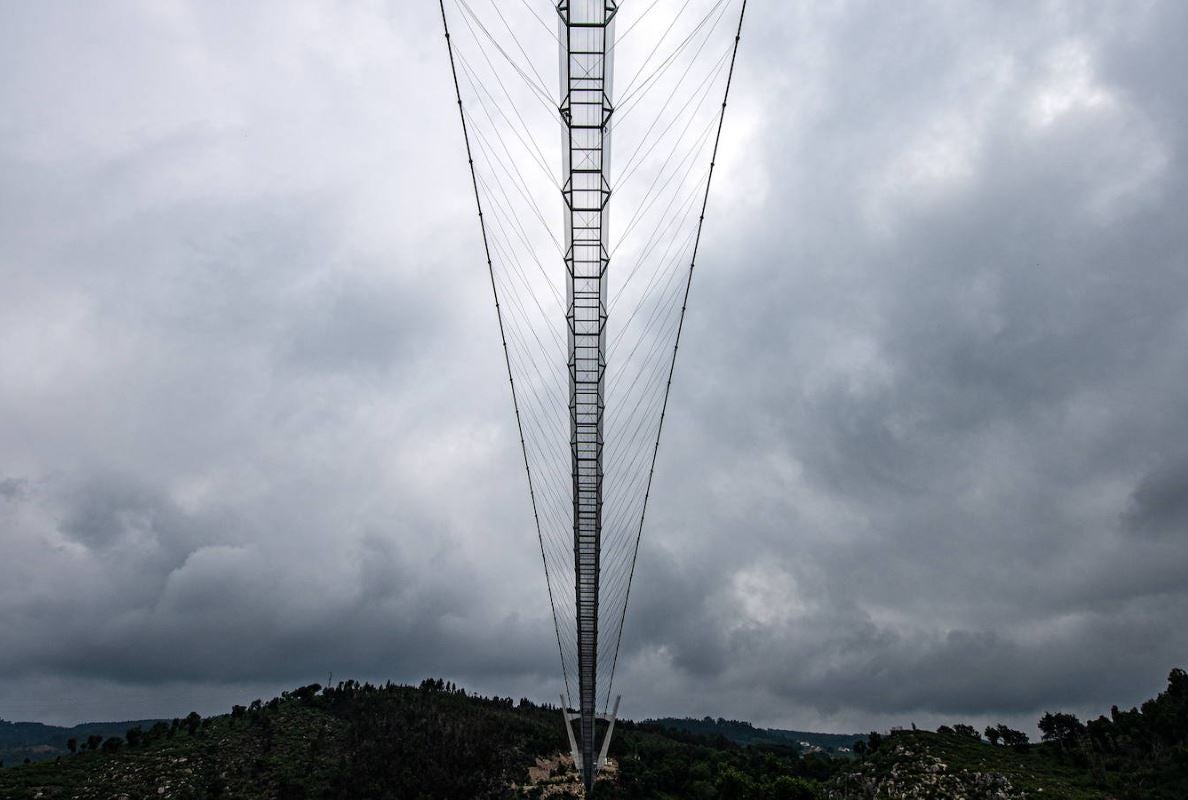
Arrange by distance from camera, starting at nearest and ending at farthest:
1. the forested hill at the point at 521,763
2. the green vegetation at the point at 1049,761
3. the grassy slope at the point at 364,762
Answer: the green vegetation at the point at 1049,761, the forested hill at the point at 521,763, the grassy slope at the point at 364,762

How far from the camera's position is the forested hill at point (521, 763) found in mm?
73250

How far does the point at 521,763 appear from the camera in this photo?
3986 inches

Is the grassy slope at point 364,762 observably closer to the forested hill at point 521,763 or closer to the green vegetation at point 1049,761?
the forested hill at point 521,763

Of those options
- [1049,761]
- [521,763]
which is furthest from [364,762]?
[1049,761]

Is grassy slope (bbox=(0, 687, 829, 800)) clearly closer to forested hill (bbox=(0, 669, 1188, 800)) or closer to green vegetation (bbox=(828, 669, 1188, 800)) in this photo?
forested hill (bbox=(0, 669, 1188, 800))

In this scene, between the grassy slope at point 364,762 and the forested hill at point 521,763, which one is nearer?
the forested hill at point 521,763

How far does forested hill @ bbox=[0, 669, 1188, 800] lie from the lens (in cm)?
7325

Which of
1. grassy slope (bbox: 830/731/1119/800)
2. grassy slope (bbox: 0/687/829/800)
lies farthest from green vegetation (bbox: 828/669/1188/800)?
grassy slope (bbox: 0/687/829/800)

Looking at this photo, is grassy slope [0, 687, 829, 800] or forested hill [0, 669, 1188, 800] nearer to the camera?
forested hill [0, 669, 1188, 800]

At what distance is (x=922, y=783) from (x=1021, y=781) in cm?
788

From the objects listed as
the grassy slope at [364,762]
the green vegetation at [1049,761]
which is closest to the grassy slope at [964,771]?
the green vegetation at [1049,761]

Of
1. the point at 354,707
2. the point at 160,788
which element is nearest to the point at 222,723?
the point at 354,707

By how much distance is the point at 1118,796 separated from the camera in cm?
6391

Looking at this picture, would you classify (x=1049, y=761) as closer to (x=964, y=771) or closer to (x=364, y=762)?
(x=964, y=771)
